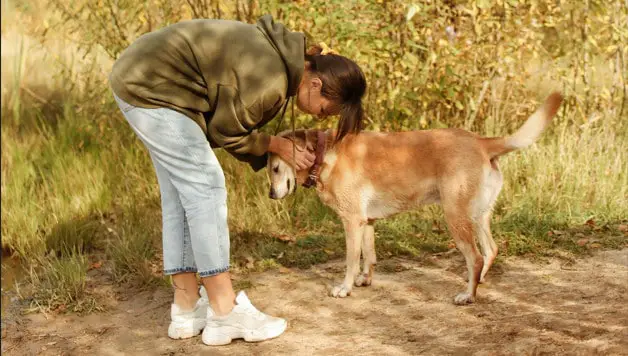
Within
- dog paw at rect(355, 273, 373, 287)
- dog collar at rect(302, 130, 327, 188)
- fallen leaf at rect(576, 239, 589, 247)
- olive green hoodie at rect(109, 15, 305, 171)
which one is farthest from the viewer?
fallen leaf at rect(576, 239, 589, 247)

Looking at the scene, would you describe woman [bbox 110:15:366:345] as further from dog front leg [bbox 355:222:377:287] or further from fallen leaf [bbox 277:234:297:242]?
fallen leaf [bbox 277:234:297:242]

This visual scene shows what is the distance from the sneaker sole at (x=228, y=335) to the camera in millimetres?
3662

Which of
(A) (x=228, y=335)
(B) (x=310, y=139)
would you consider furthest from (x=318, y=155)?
(A) (x=228, y=335)

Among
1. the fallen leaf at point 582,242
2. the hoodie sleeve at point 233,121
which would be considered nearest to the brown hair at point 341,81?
the hoodie sleeve at point 233,121

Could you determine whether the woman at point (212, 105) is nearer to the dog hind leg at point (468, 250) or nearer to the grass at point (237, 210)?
the dog hind leg at point (468, 250)

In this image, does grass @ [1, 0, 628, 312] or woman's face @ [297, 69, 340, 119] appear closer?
woman's face @ [297, 69, 340, 119]

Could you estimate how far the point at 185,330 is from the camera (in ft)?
12.5

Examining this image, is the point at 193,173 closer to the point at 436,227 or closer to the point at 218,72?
the point at 218,72

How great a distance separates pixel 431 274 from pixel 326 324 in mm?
940

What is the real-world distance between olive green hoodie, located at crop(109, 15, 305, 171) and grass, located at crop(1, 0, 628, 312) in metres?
1.60

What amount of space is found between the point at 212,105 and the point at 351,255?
133 centimetres

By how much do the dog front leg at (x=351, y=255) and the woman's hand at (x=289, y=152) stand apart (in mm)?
424

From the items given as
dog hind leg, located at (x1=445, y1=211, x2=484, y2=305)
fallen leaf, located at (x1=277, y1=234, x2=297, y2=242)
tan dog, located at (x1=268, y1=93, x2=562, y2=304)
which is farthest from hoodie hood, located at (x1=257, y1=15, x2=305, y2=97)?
fallen leaf, located at (x1=277, y1=234, x2=297, y2=242)

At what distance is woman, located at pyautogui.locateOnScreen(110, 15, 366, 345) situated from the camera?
3.37m
